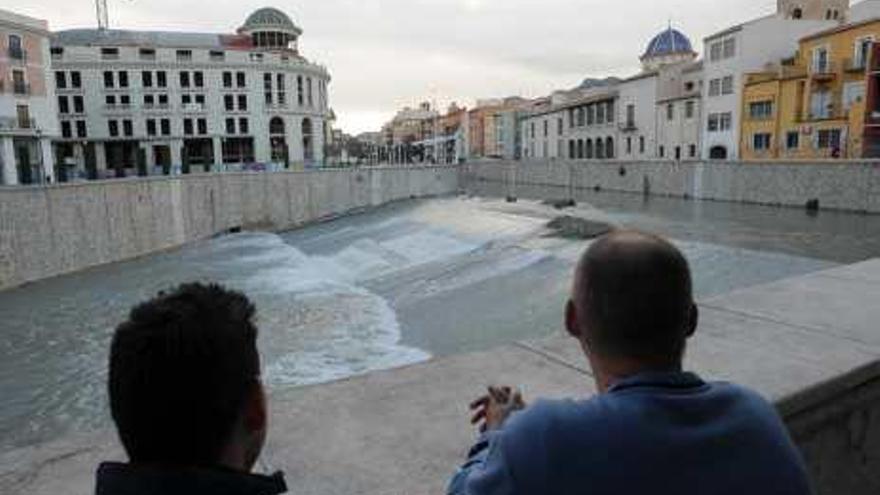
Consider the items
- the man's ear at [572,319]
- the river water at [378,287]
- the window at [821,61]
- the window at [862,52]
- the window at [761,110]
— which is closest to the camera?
the man's ear at [572,319]

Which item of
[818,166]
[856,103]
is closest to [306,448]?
[818,166]

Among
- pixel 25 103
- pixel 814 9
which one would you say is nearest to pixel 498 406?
pixel 25 103

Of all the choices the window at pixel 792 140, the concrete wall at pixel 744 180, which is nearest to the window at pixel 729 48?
the window at pixel 792 140

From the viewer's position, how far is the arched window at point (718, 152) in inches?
1761

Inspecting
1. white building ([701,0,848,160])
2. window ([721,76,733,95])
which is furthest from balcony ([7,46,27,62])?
window ([721,76,733,95])

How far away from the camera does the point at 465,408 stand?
274 centimetres

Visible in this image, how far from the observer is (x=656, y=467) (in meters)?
1.37

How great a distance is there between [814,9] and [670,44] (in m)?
26.2

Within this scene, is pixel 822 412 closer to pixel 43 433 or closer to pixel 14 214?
pixel 43 433

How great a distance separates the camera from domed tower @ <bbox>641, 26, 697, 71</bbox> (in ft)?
237

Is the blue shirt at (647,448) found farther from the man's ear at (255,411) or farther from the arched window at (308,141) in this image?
→ the arched window at (308,141)

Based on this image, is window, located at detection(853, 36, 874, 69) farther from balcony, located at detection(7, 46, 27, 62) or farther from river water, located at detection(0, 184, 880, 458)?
balcony, located at detection(7, 46, 27, 62)

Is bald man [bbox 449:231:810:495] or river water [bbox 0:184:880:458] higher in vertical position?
bald man [bbox 449:231:810:495]

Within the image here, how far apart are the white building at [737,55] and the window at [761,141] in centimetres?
168
